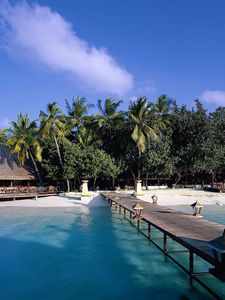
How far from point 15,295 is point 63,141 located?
22321mm

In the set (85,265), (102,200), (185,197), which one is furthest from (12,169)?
(85,265)

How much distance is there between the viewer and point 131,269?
967 cm

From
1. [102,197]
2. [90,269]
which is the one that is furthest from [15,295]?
[102,197]

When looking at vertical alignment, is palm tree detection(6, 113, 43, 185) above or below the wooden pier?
above

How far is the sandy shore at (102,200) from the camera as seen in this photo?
24.8 meters

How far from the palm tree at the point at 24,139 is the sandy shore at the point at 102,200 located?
4658mm

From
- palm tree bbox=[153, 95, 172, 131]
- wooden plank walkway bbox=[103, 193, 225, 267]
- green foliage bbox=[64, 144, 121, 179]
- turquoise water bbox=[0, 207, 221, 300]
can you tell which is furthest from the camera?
palm tree bbox=[153, 95, 172, 131]

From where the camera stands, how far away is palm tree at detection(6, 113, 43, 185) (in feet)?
94.9

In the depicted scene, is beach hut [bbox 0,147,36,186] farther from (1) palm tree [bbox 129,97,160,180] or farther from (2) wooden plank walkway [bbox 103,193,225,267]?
(2) wooden plank walkway [bbox 103,193,225,267]

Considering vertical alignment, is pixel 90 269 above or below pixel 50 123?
below

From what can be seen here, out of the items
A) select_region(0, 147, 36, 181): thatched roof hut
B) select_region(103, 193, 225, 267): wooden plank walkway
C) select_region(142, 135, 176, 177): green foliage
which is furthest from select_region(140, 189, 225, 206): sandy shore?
select_region(103, 193, 225, 267): wooden plank walkway

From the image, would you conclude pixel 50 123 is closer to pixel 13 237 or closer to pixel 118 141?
pixel 118 141

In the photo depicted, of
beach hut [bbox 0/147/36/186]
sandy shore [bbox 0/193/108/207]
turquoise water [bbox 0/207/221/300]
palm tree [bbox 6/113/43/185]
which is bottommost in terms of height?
turquoise water [bbox 0/207/221/300]

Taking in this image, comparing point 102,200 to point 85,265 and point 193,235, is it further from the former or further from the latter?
point 193,235
